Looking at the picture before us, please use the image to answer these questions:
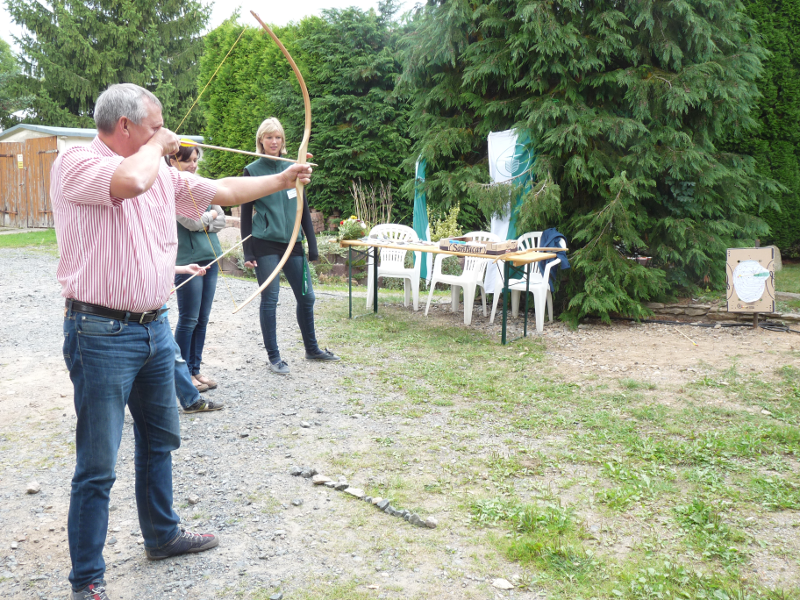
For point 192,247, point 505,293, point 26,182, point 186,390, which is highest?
point 26,182

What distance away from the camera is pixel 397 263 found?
7.58m

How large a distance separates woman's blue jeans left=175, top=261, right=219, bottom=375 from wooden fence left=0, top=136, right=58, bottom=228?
11860 mm

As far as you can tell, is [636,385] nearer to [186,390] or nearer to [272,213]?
[272,213]

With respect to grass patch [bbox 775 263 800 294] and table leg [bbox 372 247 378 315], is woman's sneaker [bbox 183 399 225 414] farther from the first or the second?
grass patch [bbox 775 263 800 294]

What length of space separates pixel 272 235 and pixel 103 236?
271 centimetres

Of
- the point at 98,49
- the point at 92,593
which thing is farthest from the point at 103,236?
the point at 98,49

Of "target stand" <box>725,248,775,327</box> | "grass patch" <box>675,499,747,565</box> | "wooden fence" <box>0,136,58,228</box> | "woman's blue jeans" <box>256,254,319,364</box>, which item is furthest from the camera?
"wooden fence" <box>0,136,58,228</box>

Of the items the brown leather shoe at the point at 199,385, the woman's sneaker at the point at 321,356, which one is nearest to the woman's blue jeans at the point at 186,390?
the brown leather shoe at the point at 199,385

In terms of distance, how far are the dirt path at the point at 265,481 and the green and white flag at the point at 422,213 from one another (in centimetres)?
284

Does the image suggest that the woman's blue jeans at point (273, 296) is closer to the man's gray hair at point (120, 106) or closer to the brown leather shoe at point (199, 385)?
the brown leather shoe at point (199, 385)

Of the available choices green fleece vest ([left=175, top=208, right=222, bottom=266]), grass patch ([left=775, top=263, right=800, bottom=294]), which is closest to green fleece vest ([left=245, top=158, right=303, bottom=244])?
green fleece vest ([left=175, top=208, right=222, bottom=266])

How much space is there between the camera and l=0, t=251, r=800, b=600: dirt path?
2326 millimetres

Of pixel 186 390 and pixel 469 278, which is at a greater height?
pixel 469 278

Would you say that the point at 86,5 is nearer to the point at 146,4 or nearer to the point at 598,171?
the point at 146,4
